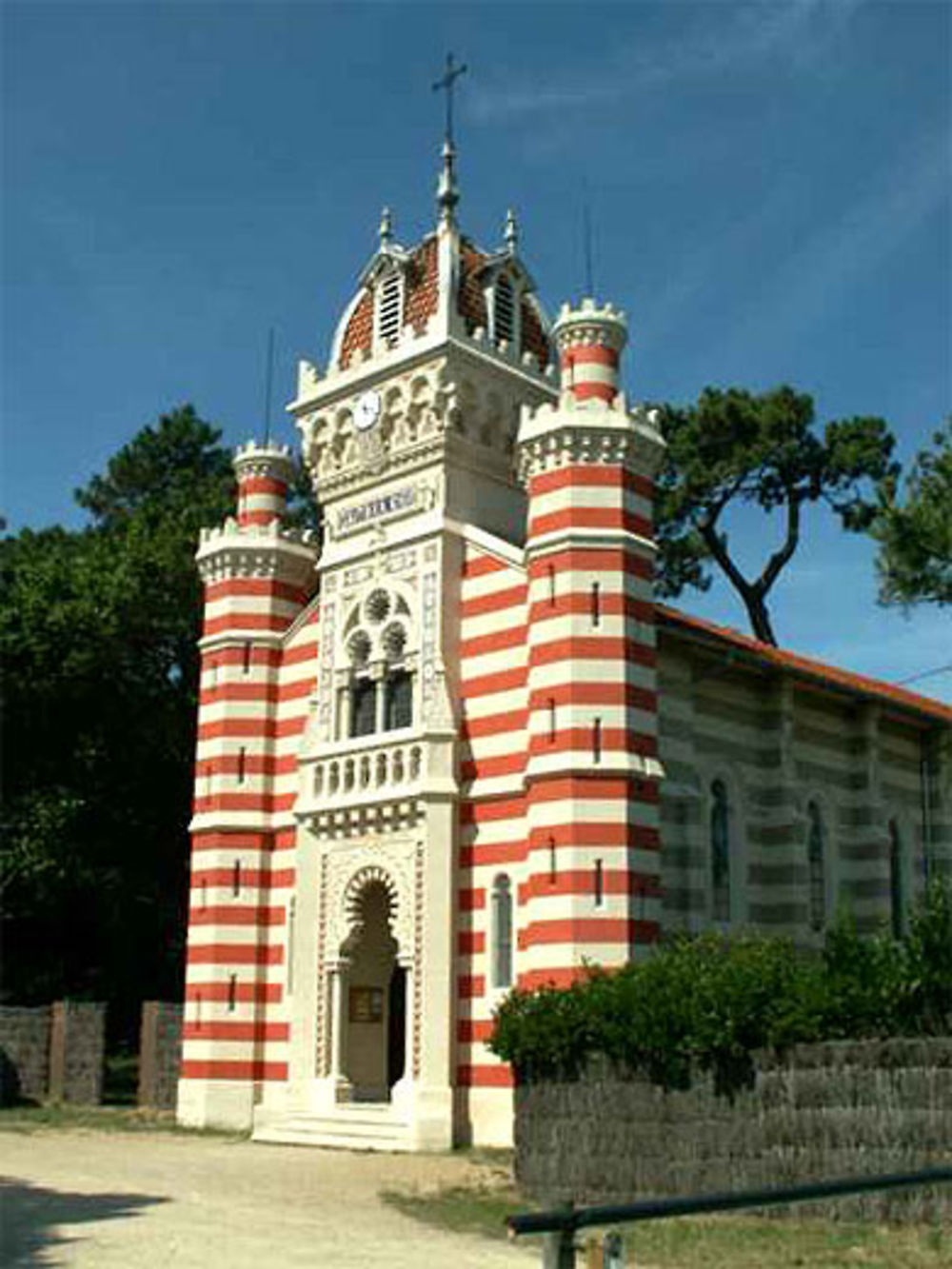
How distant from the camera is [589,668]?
23.3m

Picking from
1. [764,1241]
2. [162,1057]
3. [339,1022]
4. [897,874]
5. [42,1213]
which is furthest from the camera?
[897,874]

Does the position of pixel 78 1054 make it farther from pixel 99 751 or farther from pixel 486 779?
pixel 486 779

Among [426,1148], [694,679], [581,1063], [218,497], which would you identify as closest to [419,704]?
[694,679]

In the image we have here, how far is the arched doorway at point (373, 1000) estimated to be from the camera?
2641 centimetres

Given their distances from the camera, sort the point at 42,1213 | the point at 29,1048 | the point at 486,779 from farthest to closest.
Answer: the point at 29,1048 → the point at 486,779 → the point at 42,1213

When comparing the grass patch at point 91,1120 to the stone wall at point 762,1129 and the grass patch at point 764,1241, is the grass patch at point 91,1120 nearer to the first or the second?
the stone wall at point 762,1129

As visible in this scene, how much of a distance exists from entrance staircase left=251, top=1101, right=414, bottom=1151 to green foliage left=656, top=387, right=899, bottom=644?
25.0 meters

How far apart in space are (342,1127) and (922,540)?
43.0 feet

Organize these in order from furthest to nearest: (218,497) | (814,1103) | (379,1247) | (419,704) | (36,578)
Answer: (218,497), (36,578), (419,704), (814,1103), (379,1247)

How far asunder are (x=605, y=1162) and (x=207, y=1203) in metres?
4.47

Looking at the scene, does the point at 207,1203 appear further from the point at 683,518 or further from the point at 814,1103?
the point at 683,518

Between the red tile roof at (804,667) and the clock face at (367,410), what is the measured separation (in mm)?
6310

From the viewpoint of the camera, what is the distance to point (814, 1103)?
51.4 ft

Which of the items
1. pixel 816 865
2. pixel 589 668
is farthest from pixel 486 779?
pixel 816 865
